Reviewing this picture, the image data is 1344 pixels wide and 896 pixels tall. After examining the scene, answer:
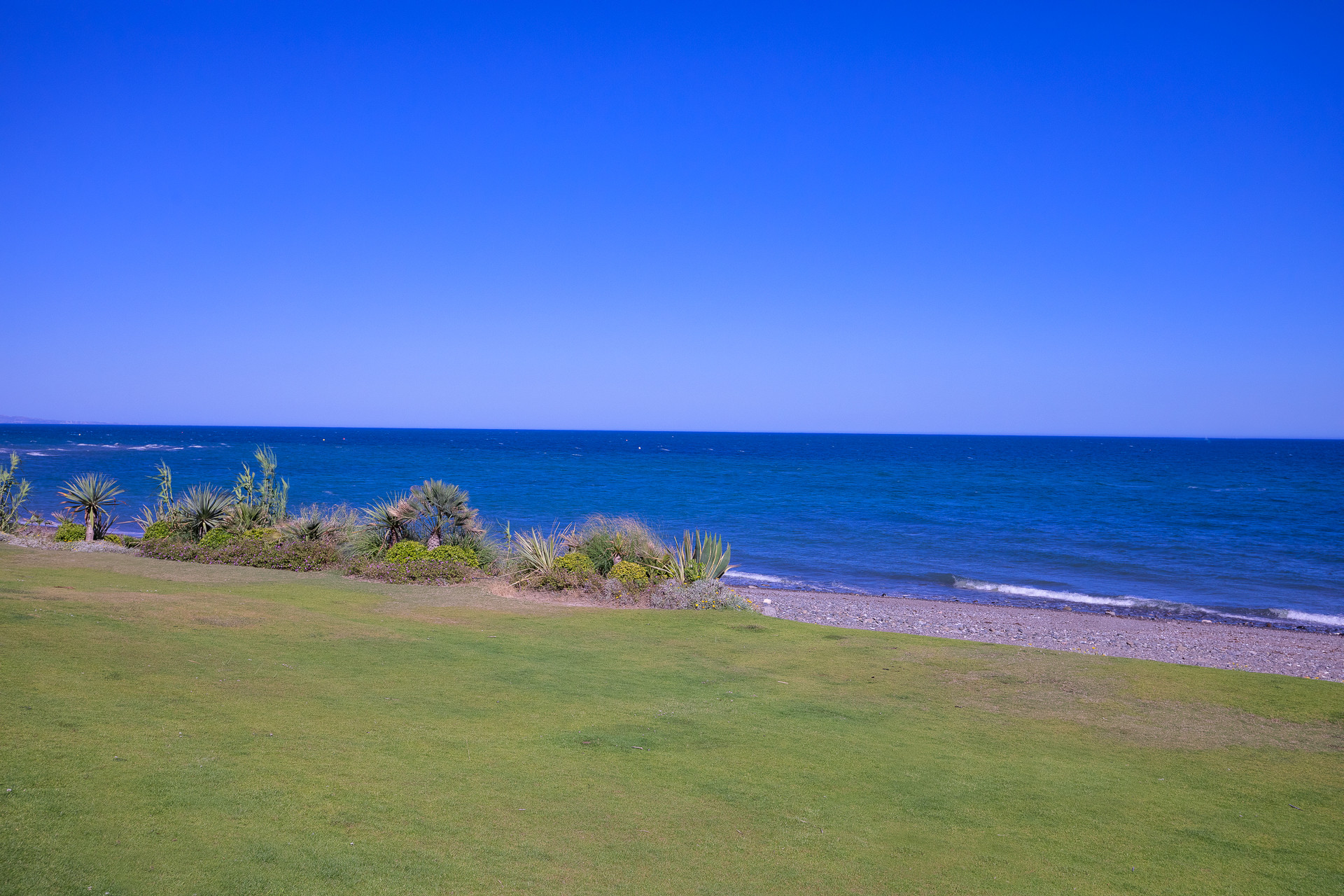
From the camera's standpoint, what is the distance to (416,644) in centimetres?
1075

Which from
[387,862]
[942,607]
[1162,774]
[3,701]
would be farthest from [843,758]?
[942,607]

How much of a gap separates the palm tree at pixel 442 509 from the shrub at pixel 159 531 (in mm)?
5486

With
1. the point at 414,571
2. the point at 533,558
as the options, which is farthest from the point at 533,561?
the point at 414,571

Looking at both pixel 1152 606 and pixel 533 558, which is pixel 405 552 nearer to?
pixel 533 558

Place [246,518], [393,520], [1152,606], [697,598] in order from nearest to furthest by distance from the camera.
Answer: [697,598], [393,520], [246,518], [1152,606]

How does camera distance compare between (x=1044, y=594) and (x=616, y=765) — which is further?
(x=1044, y=594)

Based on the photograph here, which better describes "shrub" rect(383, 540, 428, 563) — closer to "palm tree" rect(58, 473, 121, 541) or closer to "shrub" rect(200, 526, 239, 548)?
"shrub" rect(200, 526, 239, 548)

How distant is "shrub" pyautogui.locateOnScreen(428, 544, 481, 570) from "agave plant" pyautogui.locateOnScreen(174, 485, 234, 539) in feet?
17.8

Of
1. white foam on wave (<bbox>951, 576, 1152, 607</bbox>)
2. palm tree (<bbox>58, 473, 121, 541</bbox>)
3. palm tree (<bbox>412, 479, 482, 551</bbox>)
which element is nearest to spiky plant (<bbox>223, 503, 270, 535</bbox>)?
palm tree (<bbox>58, 473, 121, 541</bbox>)

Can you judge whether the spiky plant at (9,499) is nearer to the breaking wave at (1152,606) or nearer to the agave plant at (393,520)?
the agave plant at (393,520)

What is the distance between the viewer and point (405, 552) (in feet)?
57.1

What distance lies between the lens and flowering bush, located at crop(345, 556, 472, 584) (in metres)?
16.5

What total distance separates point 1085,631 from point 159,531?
20489mm

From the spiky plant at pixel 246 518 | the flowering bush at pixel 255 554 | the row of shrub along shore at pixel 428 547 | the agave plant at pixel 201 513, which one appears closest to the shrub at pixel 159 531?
the row of shrub along shore at pixel 428 547
